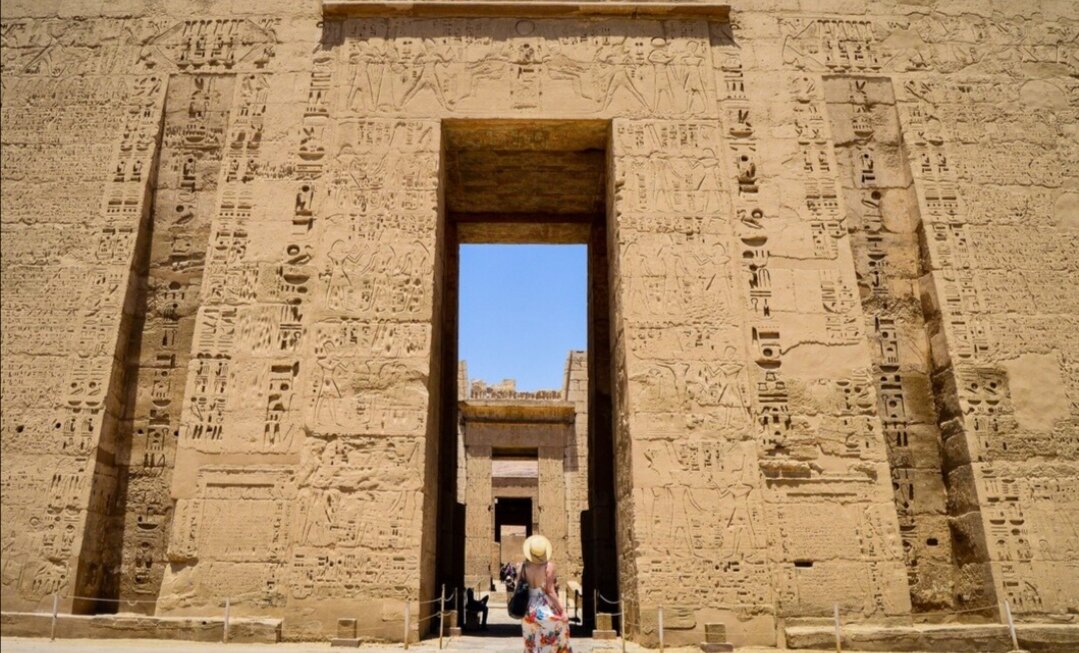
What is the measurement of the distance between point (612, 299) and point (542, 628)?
157 inches

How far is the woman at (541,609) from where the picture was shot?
3699mm

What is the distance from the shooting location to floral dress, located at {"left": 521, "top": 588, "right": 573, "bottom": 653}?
370 cm

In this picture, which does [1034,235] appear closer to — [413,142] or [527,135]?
[527,135]

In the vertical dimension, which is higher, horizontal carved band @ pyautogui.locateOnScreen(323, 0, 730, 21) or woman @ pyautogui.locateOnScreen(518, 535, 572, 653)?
horizontal carved band @ pyautogui.locateOnScreen(323, 0, 730, 21)

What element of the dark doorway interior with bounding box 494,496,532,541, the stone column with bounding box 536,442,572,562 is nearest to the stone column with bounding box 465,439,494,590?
the stone column with bounding box 536,442,572,562

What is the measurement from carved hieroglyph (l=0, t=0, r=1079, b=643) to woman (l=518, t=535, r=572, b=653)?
7.08ft

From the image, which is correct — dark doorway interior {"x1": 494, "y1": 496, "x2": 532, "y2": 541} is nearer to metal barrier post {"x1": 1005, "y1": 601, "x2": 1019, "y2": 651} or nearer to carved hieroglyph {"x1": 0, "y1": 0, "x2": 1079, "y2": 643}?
carved hieroglyph {"x1": 0, "y1": 0, "x2": 1079, "y2": 643}

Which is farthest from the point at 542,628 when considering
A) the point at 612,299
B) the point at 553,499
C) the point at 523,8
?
the point at 553,499

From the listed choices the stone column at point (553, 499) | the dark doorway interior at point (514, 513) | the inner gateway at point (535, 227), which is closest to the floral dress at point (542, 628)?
the inner gateway at point (535, 227)

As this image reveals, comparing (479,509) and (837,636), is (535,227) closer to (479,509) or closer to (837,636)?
(837,636)

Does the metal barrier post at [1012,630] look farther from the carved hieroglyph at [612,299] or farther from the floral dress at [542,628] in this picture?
the floral dress at [542,628]

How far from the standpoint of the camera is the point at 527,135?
24.4 ft

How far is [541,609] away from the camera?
3.72m

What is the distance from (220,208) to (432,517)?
3.32 m
